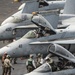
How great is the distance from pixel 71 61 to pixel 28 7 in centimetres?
1477

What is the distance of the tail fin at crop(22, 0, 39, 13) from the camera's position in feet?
108

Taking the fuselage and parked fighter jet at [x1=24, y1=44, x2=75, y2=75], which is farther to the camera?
the fuselage

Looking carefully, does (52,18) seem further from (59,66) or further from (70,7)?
(59,66)

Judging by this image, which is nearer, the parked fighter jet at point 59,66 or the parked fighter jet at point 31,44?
the parked fighter jet at point 59,66

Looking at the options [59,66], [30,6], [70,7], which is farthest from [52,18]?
[59,66]

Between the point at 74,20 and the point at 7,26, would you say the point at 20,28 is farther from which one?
the point at 74,20

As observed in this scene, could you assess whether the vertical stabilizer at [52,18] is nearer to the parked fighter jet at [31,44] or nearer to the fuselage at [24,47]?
the parked fighter jet at [31,44]

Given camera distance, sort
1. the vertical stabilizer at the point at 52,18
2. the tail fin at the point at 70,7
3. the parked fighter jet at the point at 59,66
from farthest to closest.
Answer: the tail fin at the point at 70,7
the vertical stabilizer at the point at 52,18
the parked fighter jet at the point at 59,66

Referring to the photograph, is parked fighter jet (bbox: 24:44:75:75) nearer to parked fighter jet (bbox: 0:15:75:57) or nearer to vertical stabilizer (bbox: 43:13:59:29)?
parked fighter jet (bbox: 0:15:75:57)

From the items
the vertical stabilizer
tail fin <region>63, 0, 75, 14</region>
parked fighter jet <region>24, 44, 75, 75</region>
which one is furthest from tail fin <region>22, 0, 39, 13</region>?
parked fighter jet <region>24, 44, 75, 75</region>

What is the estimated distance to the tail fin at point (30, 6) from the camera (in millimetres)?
32781

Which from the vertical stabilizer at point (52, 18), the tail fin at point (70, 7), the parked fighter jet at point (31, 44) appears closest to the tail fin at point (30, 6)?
the tail fin at point (70, 7)

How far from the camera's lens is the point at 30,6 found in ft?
109

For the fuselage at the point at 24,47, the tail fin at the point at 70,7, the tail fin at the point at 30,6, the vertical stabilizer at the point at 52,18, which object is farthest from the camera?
the tail fin at the point at 70,7
